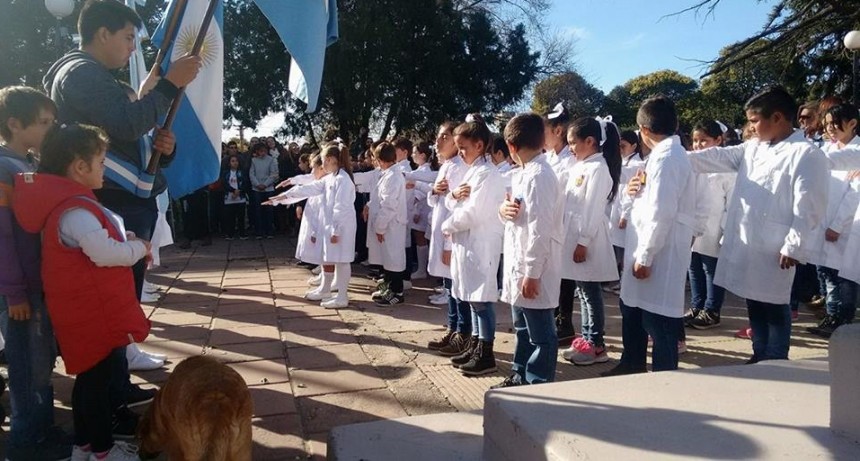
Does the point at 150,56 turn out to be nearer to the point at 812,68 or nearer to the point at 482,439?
the point at 482,439

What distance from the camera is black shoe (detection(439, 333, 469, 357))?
4770 millimetres

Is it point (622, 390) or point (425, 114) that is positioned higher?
point (425, 114)

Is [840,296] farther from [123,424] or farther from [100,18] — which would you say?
[100,18]

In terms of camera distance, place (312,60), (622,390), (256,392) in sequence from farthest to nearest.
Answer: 1. (256,392)
2. (312,60)
3. (622,390)

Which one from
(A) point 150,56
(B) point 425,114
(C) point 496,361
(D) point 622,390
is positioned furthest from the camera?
(B) point 425,114

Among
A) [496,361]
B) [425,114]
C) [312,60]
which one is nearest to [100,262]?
[312,60]

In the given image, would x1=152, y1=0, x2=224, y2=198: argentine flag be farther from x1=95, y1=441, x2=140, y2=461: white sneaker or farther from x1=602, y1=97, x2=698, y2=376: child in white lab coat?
x1=602, y1=97, x2=698, y2=376: child in white lab coat

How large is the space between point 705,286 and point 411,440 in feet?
14.2

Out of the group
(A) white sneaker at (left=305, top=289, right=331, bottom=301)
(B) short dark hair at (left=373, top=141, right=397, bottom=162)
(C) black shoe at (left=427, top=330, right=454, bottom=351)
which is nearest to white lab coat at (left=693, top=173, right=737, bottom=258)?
(C) black shoe at (left=427, top=330, right=454, bottom=351)

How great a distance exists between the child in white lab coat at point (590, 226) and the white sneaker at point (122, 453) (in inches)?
119

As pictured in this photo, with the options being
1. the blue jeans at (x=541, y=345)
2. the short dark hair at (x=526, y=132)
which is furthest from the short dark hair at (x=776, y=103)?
the blue jeans at (x=541, y=345)

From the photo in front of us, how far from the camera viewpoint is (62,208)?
2.62m

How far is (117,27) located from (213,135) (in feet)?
3.46

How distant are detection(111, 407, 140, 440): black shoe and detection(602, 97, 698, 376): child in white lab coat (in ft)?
9.90
